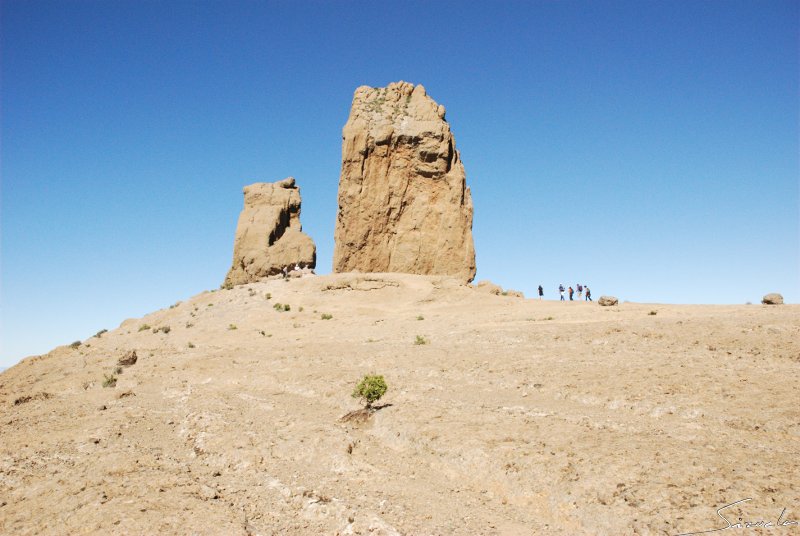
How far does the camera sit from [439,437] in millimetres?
11367

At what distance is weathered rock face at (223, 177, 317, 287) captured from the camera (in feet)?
151

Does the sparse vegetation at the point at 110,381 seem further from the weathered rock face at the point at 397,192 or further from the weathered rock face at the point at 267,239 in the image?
the weathered rock face at the point at 267,239

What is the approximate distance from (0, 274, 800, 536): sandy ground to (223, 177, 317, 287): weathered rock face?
75.7 feet

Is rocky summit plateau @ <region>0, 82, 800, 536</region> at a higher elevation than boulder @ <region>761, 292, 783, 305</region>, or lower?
lower

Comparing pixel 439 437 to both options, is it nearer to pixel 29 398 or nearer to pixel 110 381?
pixel 110 381

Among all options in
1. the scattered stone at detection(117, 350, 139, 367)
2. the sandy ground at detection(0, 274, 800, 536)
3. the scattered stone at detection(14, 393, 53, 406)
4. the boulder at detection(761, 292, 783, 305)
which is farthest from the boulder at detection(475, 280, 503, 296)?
the scattered stone at detection(14, 393, 53, 406)

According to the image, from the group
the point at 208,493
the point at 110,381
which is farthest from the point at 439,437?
the point at 110,381

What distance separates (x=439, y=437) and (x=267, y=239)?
37718 millimetres

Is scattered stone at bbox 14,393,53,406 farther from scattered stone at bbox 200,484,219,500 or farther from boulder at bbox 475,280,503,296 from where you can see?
boulder at bbox 475,280,503,296

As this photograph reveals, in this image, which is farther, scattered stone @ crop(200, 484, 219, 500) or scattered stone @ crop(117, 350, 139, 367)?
scattered stone @ crop(117, 350, 139, 367)

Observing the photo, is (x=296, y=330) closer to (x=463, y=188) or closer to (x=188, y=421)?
(x=188, y=421)

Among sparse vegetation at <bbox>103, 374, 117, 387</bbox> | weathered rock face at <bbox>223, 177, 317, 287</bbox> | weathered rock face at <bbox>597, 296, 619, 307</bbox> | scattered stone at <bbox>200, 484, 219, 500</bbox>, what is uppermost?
weathered rock face at <bbox>223, 177, 317, 287</bbox>

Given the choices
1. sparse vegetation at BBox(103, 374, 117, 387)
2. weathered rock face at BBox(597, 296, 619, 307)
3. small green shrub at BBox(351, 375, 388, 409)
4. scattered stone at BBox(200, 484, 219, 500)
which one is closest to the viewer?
scattered stone at BBox(200, 484, 219, 500)

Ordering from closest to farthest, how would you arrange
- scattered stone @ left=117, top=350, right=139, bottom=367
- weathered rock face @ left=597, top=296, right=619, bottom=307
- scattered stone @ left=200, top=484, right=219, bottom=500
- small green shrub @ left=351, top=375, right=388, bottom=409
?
scattered stone @ left=200, top=484, right=219, bottom=500
small green shrub @ left=351, top=375, right=388, bottom=409
scattered stone @ left=117, top=350, right=139, bottom=367
weathered rock face @ left=597, top=296, right=619, bottom=307
